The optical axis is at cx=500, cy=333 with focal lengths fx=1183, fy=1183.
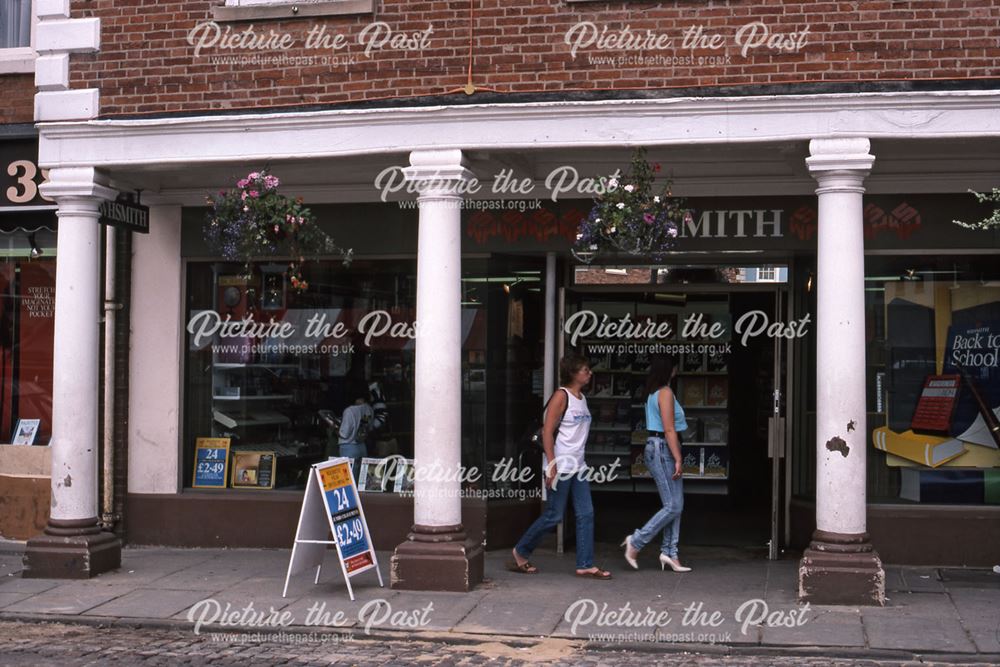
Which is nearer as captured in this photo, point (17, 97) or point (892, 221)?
point (892, 221)

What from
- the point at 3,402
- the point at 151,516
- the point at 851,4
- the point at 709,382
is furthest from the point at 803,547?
the point at 3,402

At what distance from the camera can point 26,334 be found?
38.8ft

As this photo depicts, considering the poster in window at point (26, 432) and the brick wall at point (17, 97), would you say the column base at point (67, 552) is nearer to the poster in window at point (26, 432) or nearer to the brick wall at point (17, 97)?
the poster in window at point (26, 432)

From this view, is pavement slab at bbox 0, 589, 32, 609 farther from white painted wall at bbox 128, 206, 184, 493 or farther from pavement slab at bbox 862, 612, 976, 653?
pavement slab at bbox 862, 612, 976, 653

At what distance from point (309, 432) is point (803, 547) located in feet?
15.5

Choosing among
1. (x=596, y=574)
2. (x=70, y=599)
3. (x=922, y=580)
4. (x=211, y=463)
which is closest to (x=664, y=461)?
(x=596, y=574)

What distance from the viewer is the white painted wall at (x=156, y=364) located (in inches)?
446

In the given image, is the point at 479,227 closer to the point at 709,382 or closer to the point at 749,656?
the point at 709,382

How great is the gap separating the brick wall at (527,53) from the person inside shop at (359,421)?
2934 millimetres

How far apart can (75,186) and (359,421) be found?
3336 millimetres

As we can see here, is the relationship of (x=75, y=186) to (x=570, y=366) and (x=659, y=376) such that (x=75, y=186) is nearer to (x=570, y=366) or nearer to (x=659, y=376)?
(x=570, y=366)

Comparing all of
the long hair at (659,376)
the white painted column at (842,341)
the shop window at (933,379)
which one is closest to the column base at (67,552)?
the long hair at (659,376)

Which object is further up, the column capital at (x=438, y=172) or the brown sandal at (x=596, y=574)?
the column capital at (x=438, y=172)

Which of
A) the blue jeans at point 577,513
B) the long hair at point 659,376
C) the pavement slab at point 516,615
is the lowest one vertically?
the pavement slab at point 516,615
